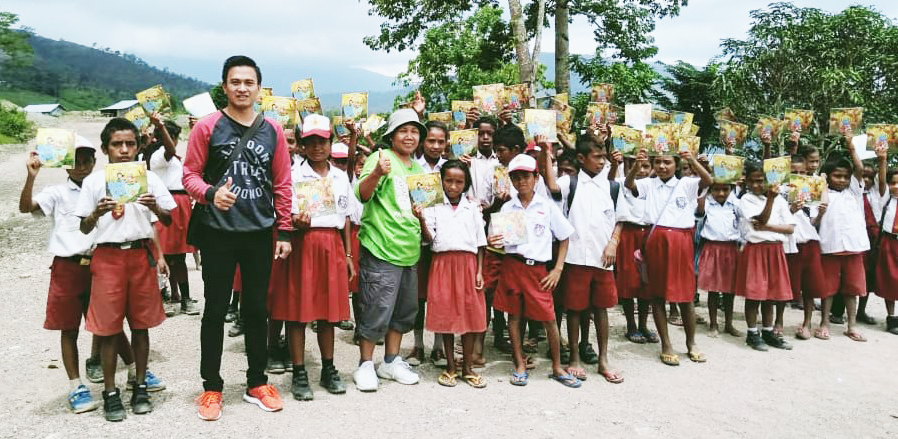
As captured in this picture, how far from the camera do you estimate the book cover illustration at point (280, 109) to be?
5.39 metres

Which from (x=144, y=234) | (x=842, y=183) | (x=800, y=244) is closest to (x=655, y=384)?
(x=800, y=244)

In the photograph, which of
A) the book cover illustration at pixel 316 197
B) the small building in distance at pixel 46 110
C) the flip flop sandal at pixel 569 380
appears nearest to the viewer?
the book cover illustration at pixel 316 197

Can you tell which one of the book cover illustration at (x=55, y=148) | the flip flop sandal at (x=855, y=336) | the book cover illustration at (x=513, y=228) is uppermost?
the book cover illustration at (x=55, y=148)

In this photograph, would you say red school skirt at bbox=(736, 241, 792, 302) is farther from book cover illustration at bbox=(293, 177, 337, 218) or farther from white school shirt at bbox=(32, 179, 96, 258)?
white school shirt at bbox=(32, 179, 96, 258)

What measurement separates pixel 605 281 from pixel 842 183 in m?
3.43

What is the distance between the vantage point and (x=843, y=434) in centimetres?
407

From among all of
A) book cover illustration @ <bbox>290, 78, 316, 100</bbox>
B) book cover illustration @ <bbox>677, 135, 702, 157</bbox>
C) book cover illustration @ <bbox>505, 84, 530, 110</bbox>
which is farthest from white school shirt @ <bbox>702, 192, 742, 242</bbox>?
book cover illustration @ <bbox>290, 78, 316, 100</bbox>

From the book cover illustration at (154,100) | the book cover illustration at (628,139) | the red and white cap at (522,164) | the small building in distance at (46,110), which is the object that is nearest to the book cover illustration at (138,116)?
the book cover illustration at (154,100)

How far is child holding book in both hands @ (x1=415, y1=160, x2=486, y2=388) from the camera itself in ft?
15.5

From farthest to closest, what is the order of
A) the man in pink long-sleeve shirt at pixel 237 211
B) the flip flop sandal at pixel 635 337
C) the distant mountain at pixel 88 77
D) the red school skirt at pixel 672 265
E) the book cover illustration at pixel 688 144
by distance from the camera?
the distant mountain at pixel 88 77
the flip flop sandal at pixel 635 337
the red school skirt at pixel 672 265
the book cover illustration at pixel 688 144
the man in pink long-sleeve shirt at pixel 237 211

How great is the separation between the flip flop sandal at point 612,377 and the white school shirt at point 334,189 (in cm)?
241

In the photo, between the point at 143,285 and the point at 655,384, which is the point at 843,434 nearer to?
the point at 655,384

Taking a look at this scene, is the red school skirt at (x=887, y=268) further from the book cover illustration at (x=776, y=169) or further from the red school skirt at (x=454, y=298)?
the red school skirt at (x=454, y=298)

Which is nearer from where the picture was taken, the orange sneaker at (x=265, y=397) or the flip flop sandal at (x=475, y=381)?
the orange sneaker at (x=265, y=397)
